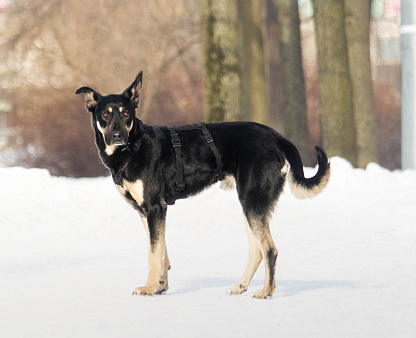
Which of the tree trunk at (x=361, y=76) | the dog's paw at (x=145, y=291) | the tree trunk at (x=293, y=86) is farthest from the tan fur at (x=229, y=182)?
the tree trunk at (x=293, y=86)

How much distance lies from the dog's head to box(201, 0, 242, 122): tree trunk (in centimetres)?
719

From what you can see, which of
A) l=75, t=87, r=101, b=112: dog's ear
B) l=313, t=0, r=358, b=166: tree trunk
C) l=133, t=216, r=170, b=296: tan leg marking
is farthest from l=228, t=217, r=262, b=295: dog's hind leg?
l=313, t=0, r=358, b=166: tree trunk

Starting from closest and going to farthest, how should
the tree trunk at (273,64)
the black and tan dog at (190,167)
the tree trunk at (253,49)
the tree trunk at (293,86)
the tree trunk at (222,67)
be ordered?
the black and tan dog at (190,167), the tree trunk at (222,67), the tree trunk at (253,49), the tree trunk at (293,86), the tree trunk at (273,64)

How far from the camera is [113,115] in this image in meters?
7.02

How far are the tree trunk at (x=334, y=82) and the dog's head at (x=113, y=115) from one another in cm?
1092

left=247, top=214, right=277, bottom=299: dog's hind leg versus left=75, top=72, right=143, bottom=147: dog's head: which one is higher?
left=75, top=72, right=143, bottom=147: dog's head

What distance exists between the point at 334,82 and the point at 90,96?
440 inches

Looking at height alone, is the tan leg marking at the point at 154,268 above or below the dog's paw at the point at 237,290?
above

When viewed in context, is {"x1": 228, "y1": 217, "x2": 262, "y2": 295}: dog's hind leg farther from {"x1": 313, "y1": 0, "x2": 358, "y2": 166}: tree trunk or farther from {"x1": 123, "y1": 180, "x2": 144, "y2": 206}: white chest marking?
{"x1": 313, "y1": 0, "x2": 358, "y2": 166}: tree trunk

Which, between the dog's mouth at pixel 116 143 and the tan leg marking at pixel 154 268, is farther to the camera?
the tan leg marking at pixel 154 268

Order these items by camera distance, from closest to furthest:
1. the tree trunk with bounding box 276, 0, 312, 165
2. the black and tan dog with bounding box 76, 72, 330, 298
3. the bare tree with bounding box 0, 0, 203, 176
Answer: the black and tan dog with bounding box 76, 72, 330, 298 → the tree trunk with bounding box 276, 0, 312, 165 → the bare tree with bounding box 0, 0, 203, 176

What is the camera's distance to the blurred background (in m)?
18.0

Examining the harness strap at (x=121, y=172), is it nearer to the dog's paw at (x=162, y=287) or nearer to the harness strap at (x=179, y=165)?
the harness strap at (x=179, y=165)

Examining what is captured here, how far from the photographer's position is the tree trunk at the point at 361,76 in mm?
18031
